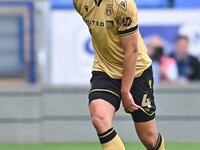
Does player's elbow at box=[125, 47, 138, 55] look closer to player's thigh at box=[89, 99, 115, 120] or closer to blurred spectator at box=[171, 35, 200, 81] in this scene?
player's thigh at box=[89, 99, 115, 120]

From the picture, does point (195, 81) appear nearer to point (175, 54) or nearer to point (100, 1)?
point (175, 54)

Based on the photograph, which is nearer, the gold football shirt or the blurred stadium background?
the gold football shirt

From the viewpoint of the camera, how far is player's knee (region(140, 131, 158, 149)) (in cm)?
855

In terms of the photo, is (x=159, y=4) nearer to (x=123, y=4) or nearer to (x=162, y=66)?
(x=162, y=66)

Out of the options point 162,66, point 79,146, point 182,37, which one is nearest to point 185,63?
point 162,66

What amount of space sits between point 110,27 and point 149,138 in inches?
45.3

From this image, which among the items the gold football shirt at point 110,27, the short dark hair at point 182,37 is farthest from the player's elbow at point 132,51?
the short dark hair at point 182,37

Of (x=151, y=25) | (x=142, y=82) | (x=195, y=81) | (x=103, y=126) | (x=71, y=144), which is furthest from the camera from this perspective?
(x=151, y=25)

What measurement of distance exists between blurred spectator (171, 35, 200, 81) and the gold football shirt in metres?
5.24

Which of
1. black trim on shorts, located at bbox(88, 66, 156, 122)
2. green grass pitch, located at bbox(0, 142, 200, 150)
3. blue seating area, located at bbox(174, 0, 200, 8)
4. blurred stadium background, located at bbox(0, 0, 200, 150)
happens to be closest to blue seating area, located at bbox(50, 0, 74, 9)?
blurred stadium background, located at bbox(0, 0, 200, 150)

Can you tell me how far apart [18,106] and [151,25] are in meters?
2.77

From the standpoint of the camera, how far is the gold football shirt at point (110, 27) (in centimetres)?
791

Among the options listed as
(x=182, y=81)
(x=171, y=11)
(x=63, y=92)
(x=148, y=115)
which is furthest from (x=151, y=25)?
(x=148, y=115)

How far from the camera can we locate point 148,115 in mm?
8523
